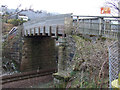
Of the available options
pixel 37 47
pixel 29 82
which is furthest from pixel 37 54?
pixel 29 82

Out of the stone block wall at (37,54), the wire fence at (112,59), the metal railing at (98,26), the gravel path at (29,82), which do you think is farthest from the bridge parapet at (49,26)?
the wire fence at (112,59)

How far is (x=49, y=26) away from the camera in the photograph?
12.0 metres

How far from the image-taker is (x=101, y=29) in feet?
27.3

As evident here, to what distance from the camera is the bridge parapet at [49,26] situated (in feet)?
34.9

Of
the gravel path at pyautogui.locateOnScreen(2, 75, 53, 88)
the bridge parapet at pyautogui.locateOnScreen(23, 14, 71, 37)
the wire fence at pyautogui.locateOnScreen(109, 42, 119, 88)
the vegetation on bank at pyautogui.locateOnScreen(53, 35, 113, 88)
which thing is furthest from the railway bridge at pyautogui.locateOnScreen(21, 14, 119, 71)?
the wire fence at pyautogui.locateOnScreen(109, 42, 119, 88)

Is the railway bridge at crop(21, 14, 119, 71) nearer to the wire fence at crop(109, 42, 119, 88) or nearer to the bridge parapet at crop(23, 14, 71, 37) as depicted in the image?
the bridge parapet at crop(23, 14, 71, 37)

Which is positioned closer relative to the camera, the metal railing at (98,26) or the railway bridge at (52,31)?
the metal railing at (98,26)

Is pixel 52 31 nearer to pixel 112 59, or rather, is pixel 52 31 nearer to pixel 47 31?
pixel 47 31

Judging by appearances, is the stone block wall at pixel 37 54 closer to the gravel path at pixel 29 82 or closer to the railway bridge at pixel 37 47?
the railway bridge at pixel 37 47

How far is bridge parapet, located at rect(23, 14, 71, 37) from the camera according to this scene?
10.7m

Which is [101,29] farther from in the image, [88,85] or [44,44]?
[44,44]

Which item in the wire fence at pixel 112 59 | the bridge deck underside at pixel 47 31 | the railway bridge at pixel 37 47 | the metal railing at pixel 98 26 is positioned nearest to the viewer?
the wire fence at pixel 112 59

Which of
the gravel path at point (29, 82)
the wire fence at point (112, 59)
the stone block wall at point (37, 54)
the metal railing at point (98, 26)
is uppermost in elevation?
the metal railing at point (98, 26)

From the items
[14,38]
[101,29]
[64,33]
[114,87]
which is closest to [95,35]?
[101,29]
